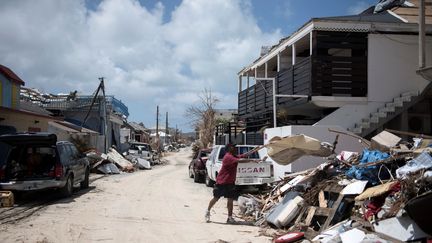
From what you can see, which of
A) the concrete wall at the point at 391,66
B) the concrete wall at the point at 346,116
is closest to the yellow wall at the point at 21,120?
the concrete wall at the point at 346,116

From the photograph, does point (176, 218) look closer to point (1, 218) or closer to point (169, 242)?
point (169, 242)

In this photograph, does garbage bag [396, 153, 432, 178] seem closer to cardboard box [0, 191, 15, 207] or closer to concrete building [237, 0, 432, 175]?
concrete building [237, 0, 432, 175]

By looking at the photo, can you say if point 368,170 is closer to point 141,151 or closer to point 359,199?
point 359,199

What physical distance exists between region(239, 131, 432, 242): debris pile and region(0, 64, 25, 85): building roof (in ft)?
57.8

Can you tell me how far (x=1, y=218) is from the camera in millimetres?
11703

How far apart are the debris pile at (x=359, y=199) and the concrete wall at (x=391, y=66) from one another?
26.9ft

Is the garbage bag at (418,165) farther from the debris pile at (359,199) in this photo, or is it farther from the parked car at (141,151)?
the parked car at (141,151)

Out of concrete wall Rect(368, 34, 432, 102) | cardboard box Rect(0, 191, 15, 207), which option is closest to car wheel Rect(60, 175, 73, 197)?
cardboard box Rect(0, 191, 15, 207)

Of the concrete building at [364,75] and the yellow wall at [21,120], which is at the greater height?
the concrete building at [364,75]

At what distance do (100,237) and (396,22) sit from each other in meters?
15.3

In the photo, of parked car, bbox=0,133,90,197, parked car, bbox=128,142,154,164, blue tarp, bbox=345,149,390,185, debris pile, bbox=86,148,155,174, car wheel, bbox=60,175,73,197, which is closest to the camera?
blue tarp, bbox=345,149,390,185

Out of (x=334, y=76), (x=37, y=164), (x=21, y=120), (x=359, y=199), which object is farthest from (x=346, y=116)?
(x=21, y=120)

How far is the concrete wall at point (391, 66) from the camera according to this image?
64.2 feet

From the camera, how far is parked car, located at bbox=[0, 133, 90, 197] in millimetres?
14711
